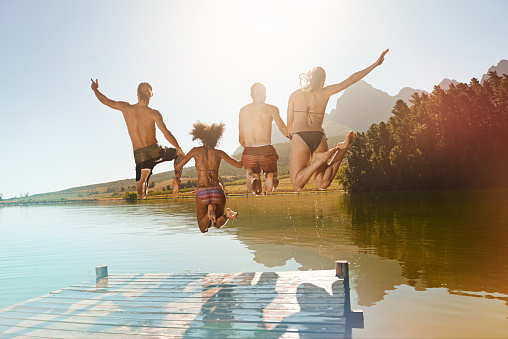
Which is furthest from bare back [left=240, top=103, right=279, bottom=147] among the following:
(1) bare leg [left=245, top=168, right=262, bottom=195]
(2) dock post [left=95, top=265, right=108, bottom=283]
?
(2) dock post [left=95, top=265, right=108, bottom=283]

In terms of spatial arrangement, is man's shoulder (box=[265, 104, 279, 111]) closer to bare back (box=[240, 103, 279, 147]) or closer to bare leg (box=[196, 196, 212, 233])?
bare back (box=[240, 103, 279, 147])

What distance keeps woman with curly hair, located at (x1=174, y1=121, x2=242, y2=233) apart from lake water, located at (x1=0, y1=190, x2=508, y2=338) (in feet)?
25.8

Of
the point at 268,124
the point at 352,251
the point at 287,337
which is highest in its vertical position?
the point at 268,124

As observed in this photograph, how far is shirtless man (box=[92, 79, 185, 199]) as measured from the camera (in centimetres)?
732

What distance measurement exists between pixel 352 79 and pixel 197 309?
19.2 feet

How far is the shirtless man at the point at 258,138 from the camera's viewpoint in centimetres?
772

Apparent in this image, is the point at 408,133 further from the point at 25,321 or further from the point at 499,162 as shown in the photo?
the point at 25,321

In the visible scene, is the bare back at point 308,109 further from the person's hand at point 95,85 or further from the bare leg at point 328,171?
the person's hand at point 95,85

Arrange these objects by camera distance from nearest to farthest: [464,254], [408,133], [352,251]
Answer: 1. [464,254]
2. [352,251]
3. [408,133]

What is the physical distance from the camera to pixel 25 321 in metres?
9.75

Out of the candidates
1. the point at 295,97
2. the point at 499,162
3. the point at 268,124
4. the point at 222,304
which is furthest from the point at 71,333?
the point at 499,162

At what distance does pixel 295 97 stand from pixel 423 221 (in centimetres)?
3779

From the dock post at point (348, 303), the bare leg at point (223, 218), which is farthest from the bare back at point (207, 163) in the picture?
the dock post at point (348, 303)

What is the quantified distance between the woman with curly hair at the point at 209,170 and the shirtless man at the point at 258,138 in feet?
1.04
